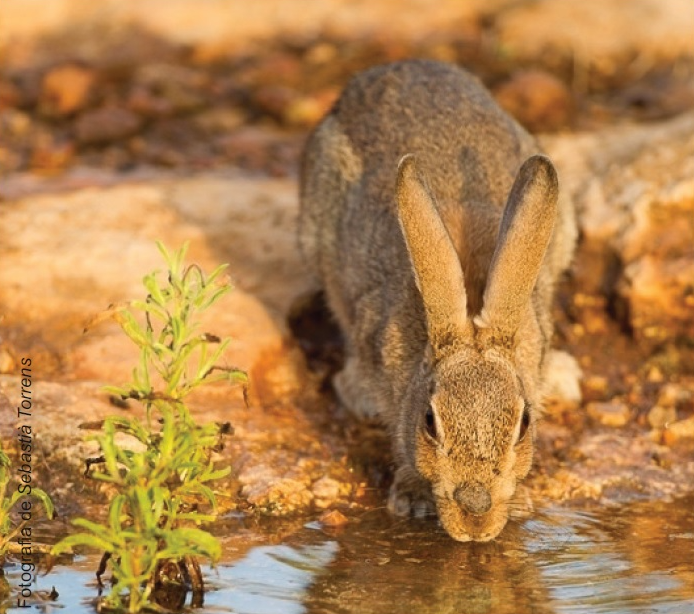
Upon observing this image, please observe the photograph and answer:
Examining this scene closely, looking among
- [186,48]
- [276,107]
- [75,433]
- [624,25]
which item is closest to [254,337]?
[75,433]

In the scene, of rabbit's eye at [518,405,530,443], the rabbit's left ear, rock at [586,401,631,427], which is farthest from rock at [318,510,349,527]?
rock at [586,401,631,427]

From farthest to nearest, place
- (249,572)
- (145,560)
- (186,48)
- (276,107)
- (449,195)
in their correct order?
1. (186,48)
2. (276,107)
3. (449,195)
4. (249,572)
5. (145,560)

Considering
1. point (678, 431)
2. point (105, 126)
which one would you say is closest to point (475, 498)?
point (678, 431)

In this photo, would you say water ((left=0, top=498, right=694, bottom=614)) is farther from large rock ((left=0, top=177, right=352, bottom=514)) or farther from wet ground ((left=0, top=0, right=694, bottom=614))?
large rock ((left=0, top=177, right=352, bottom=514))

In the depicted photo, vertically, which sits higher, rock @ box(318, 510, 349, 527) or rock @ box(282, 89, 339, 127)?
rock @ box(282, 89, 339, 127)

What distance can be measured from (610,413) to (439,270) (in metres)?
1.79

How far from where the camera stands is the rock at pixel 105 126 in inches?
416

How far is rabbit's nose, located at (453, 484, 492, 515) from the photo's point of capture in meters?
5.52

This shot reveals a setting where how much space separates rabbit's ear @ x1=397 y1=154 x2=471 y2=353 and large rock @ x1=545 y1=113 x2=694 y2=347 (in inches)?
91.7

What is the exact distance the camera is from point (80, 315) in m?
7.45

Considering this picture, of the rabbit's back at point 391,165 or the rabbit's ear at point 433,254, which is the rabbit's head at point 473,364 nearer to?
the rabbit's ear at point 433,254

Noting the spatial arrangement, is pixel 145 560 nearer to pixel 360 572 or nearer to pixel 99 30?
pixel 360 572

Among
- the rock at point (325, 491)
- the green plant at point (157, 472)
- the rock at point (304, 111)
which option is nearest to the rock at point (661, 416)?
the rock at point (325, 491)

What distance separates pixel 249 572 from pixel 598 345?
11.1ft
